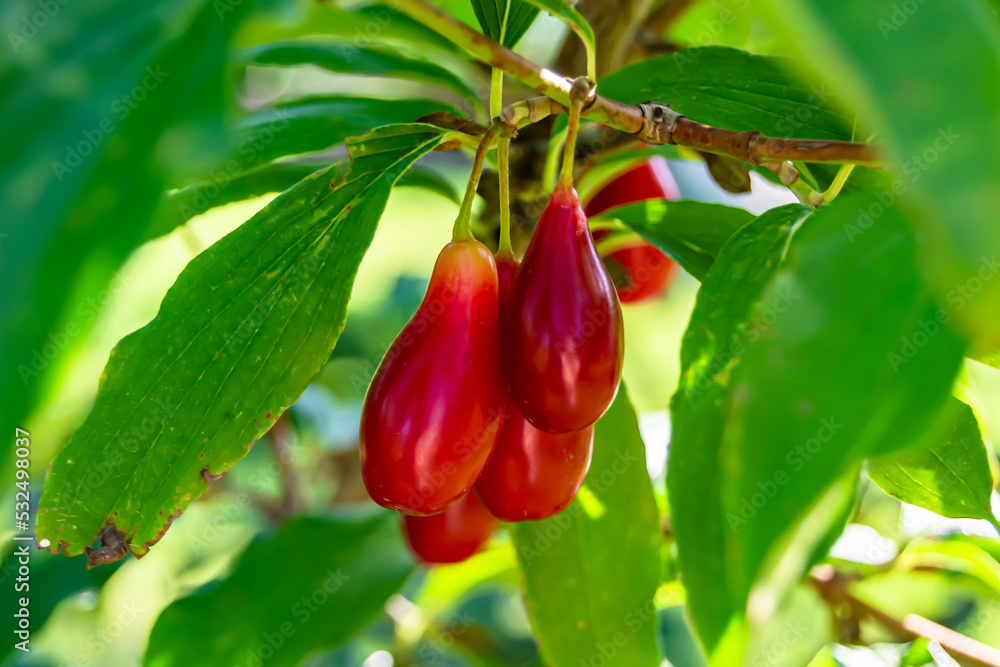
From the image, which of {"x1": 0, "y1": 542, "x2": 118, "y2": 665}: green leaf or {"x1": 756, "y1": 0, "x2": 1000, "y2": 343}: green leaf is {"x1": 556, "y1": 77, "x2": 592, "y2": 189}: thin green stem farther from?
{"x1": 0, "y1": 542, "x2": 118, "y2": 665}: green leaf

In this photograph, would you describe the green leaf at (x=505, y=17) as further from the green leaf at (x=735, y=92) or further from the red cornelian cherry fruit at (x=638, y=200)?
the red cornelian cherry fruit at (x=638, y=200)

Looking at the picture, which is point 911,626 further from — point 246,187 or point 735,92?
point 246,187

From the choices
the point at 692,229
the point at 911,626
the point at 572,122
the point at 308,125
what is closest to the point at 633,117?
the point at 572,122

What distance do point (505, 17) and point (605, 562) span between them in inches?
14.1

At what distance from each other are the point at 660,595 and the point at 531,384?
0.49 metres

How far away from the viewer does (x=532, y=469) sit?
41 cm

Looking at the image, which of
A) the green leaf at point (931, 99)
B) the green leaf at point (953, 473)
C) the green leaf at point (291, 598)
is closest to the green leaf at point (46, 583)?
the green leaf at point (291, 598)

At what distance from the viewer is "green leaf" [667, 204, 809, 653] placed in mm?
365

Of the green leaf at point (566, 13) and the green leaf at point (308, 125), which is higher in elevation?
the green leaf at point (566, 13)

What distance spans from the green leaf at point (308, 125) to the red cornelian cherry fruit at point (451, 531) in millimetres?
275

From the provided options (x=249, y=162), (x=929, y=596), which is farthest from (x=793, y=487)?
(x=929, y=596)

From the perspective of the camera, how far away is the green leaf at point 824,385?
0.24 meters

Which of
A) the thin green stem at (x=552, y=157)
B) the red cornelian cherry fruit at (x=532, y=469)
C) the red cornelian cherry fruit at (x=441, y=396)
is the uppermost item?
the thin green stem at (x=552, y=157)

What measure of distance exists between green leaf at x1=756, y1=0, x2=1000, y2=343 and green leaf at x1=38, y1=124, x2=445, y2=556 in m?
0.26
